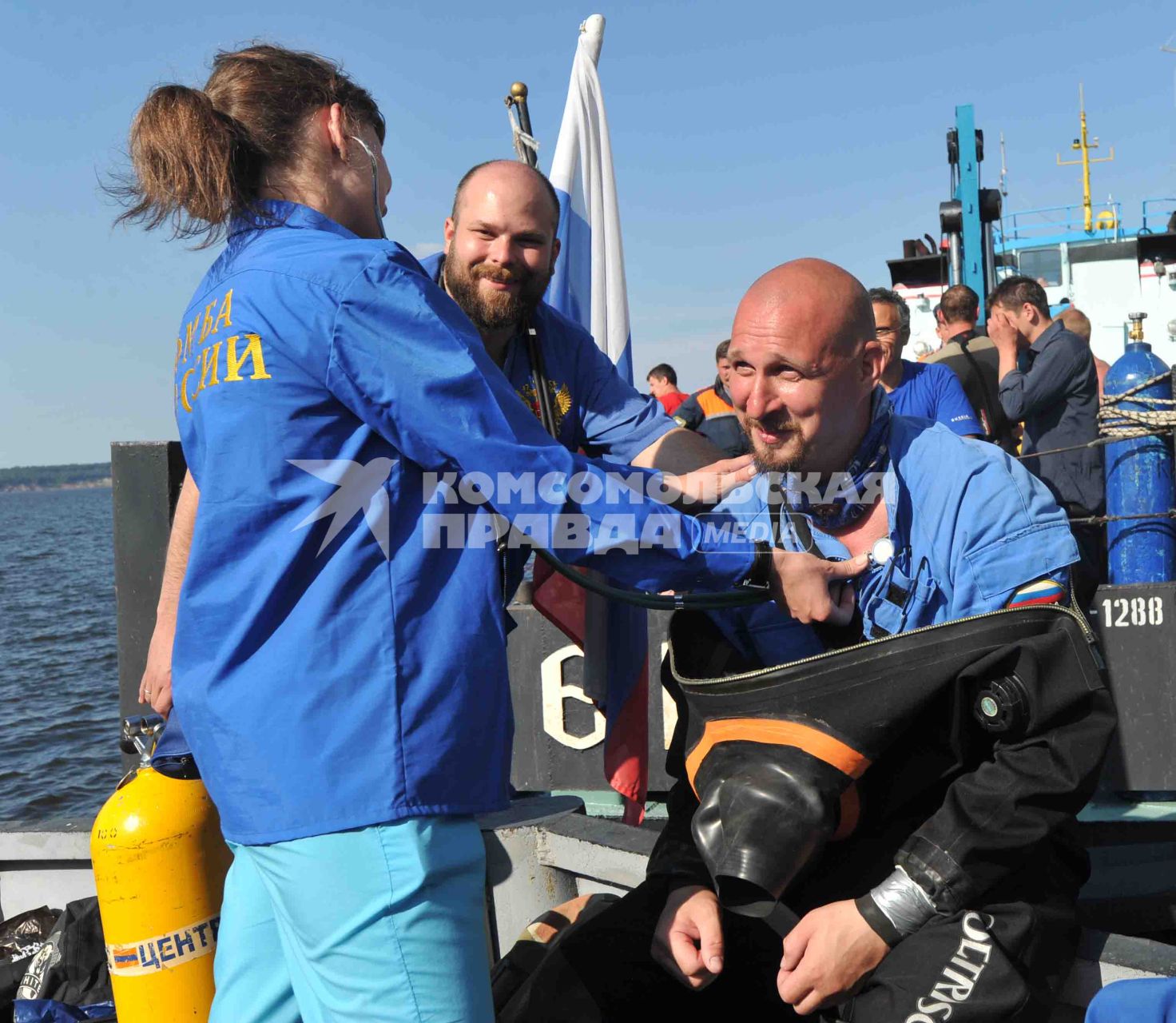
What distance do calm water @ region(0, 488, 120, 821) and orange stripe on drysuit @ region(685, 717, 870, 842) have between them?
5.91 meters

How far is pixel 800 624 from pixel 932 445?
506mm

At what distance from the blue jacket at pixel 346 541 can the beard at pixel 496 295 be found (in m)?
1.15

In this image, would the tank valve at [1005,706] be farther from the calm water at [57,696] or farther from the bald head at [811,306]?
the calm water at [57,696]

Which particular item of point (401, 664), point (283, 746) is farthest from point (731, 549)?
point (283, 746)

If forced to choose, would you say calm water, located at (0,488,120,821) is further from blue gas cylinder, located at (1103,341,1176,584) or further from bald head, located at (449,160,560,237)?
blue gas cylinder, located at (1103,341,1176,584)

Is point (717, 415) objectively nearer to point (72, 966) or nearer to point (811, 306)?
point (811, 306)

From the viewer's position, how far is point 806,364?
2570 millimetres

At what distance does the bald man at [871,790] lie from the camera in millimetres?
2057

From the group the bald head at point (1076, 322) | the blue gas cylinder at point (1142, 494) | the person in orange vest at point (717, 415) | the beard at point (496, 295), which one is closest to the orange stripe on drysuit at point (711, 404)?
the person in orange vest at point (717, 415)

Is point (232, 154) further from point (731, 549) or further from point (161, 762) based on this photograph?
point (161, 762)

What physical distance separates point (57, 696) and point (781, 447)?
1672 centimetres

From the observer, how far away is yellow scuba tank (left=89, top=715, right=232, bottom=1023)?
9.32 ft

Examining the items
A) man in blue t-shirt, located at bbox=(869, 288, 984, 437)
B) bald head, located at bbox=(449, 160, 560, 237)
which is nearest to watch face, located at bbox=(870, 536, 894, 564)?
bald head, located at bbox=(449, 160, 560, 237)

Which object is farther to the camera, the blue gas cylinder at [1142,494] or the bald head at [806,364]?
the blue gas cylinder at [1142,494]
